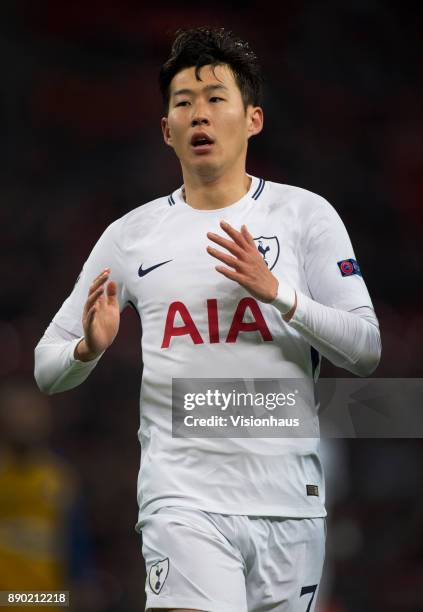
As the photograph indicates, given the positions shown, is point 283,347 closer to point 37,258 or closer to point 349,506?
point 349,506

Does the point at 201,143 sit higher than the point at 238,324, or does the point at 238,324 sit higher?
the point at 201,143

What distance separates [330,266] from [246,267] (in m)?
0.41

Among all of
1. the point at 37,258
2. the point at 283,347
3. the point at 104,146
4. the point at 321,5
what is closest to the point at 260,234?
the point at 283,347

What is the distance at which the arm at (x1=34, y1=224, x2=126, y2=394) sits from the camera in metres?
3.32

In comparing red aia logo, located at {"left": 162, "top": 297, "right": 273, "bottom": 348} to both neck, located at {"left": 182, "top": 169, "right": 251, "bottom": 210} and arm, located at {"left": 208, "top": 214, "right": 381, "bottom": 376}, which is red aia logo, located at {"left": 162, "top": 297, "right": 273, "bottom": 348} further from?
neck, located at {"left": 182, "top": 169, "right": 251, "bottom": 210}

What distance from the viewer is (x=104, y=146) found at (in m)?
9.18

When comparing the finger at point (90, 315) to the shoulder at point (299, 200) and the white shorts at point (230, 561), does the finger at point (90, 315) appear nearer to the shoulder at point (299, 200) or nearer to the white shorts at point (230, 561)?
the white shorts at point (230, 561)

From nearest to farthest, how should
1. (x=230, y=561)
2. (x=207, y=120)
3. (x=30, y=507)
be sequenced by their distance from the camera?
(x=230, y=561), (x=207, y=120), (x=30, y=507)

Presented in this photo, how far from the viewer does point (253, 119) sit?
3.73m

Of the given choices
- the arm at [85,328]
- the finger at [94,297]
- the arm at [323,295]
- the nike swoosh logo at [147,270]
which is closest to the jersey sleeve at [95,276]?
the arm at [85,328]

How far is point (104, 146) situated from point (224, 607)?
21.8 ft

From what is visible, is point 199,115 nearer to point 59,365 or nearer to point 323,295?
point 323,295

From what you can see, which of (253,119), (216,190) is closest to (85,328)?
(216,190)

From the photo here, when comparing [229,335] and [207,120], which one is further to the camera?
[207,120]
